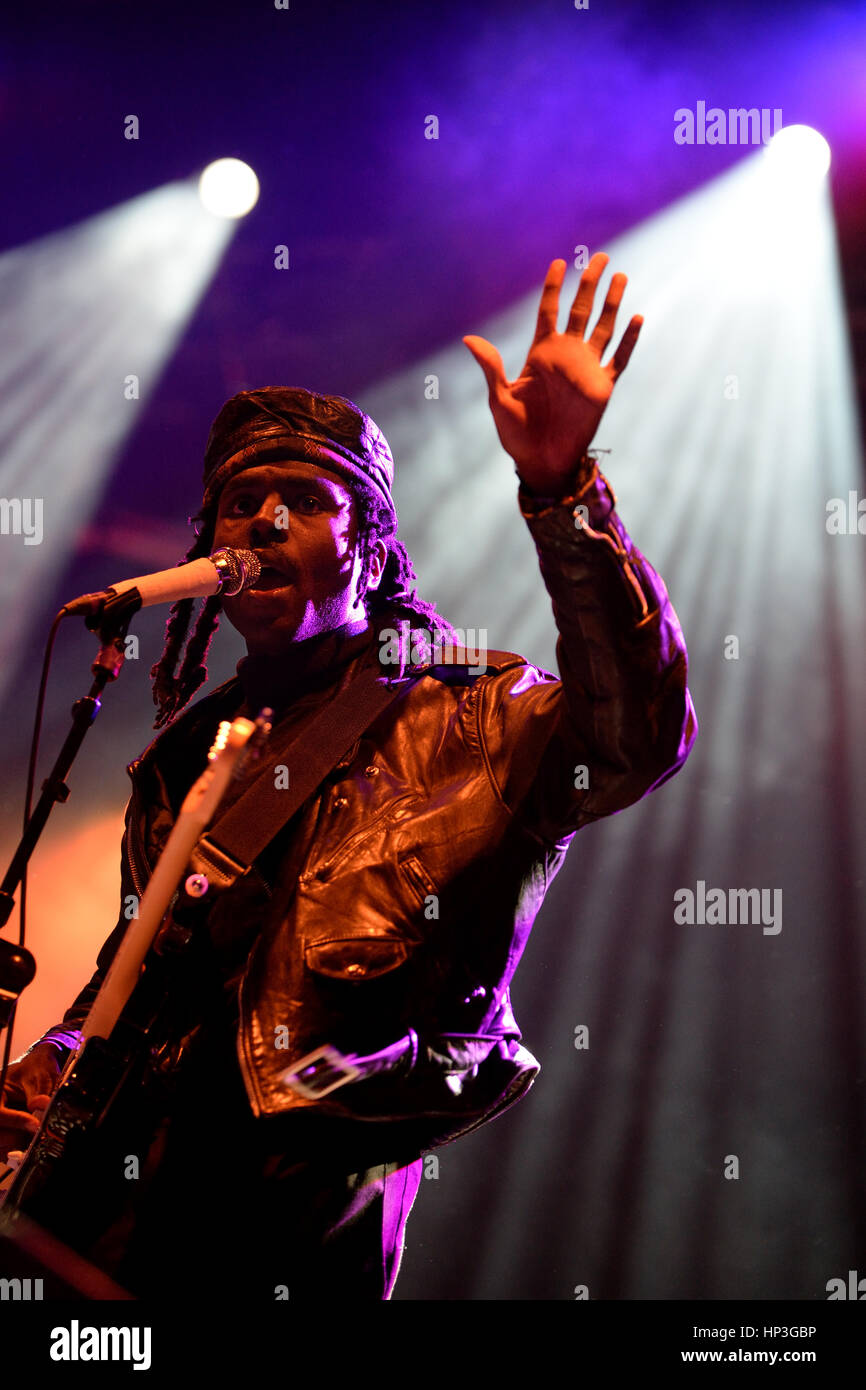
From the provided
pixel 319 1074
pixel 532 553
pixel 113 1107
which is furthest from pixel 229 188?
pixel 319 1074

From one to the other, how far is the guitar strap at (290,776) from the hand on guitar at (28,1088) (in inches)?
26.2

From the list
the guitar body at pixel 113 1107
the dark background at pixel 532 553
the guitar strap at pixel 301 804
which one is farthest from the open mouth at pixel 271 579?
the dark background at pixel 532 553

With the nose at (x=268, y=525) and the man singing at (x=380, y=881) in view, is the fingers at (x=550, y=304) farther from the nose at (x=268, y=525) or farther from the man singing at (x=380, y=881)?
the nose at (x=268, y=525)

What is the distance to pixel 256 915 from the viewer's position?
2.44 meters

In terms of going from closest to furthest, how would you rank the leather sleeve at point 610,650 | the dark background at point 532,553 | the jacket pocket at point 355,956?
the leather sleeve at point 610,650, the jacket pocket at point 355,956, the dark background at point 532,553

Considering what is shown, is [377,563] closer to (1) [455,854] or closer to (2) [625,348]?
(1) [455,854]

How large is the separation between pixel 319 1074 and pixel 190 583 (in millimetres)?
1046

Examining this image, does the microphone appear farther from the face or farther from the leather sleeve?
the leather sleeve

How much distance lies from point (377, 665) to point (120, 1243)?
1.46 m

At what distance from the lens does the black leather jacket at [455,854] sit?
196cm

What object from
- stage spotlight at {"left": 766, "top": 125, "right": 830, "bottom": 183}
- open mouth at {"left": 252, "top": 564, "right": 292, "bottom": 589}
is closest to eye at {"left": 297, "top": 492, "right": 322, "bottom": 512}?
open mouth at {"left": 252, "top": 564, "right": 292, "bottom": 589}

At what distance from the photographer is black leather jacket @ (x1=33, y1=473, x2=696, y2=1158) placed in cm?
196
